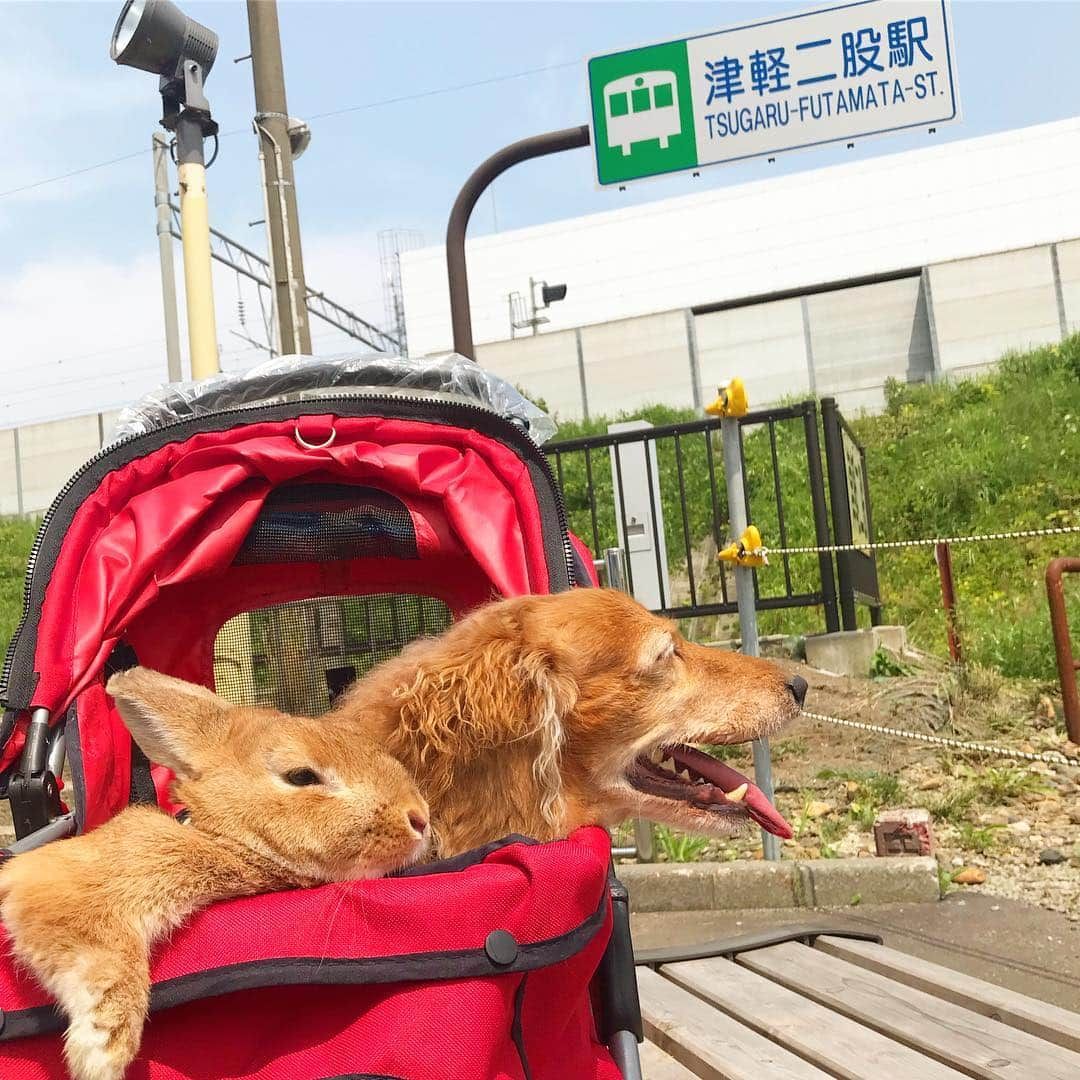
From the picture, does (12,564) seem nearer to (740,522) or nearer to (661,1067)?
(740,522)

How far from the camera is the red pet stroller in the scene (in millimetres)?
1707

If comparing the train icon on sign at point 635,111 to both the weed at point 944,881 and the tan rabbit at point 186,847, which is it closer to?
the weed at point 944,881

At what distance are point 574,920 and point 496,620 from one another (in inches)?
35.9

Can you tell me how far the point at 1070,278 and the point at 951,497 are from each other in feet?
34.6

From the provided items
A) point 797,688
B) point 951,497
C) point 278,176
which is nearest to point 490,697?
point 797,688

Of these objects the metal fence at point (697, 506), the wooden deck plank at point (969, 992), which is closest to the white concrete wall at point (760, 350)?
the metal fence at point (697, 506)

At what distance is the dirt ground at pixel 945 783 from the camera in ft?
17.0

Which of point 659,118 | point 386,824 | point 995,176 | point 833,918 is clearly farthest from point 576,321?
point 386,824

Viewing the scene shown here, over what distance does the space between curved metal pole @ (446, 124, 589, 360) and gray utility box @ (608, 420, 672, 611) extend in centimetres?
212

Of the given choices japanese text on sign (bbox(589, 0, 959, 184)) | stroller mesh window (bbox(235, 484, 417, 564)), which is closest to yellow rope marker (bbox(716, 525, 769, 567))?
stroller mesh window (bbox(235, 484, 417, 564))

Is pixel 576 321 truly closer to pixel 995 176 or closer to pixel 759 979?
pixel 995 176

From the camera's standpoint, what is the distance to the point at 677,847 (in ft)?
18.0

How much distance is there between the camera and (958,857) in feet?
17.3

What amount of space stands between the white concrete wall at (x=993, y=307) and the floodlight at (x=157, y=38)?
1861 centimetres
